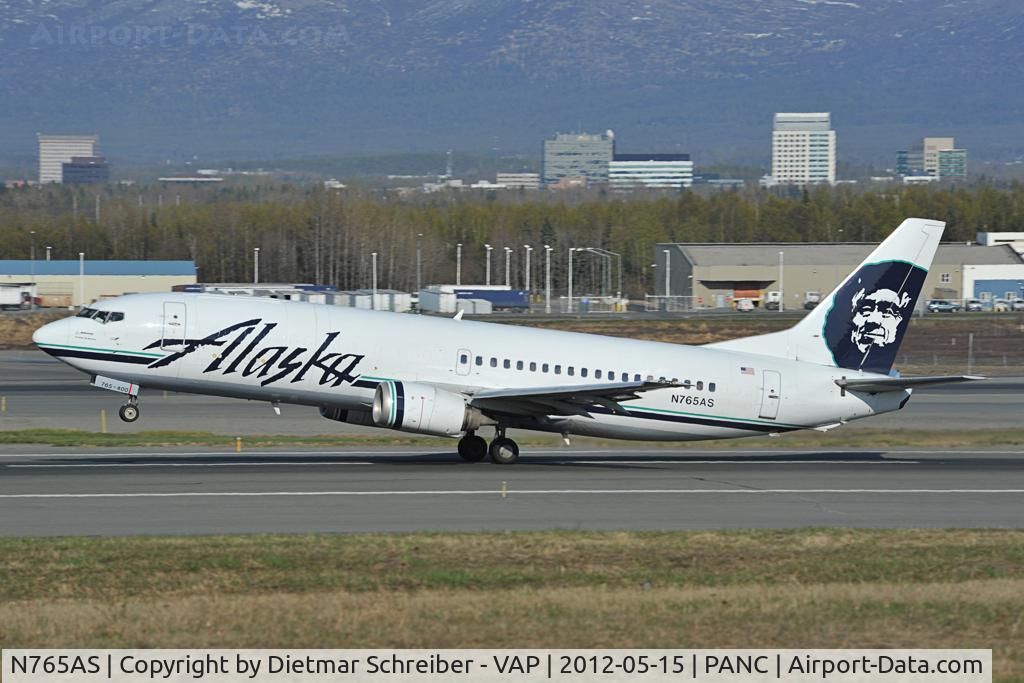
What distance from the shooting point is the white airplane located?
35.0 meters

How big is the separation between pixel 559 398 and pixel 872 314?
9.31 m

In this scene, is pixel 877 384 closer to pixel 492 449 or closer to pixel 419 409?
pixel 492 449

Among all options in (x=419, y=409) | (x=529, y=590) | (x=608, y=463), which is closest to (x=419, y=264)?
(x=608, y=463)

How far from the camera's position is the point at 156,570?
21.0 m

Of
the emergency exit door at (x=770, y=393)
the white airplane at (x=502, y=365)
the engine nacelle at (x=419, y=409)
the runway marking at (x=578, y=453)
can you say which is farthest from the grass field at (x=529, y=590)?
the runway marking at (x=578, y=453)

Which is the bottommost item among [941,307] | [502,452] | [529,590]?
[502,452]

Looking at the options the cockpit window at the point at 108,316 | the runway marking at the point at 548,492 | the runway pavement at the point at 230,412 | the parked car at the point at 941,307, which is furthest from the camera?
the parked car at the point at 941,307

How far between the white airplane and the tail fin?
38 mm

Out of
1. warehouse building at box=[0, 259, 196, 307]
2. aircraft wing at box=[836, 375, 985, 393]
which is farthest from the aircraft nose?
warehouse building at box=[0, 259, 196, 307]

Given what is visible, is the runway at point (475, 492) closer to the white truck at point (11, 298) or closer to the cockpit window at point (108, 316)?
the cockpit window at point (108, 316)

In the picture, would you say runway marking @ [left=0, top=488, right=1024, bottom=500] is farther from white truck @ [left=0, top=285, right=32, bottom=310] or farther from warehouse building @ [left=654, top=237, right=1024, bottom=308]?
warehouse building @ [left=654, top=237, right=1024, bottom=308]

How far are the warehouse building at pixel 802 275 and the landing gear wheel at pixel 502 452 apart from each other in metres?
117

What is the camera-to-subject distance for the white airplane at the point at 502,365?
35.0 m

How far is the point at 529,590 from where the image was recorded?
1986 cm
